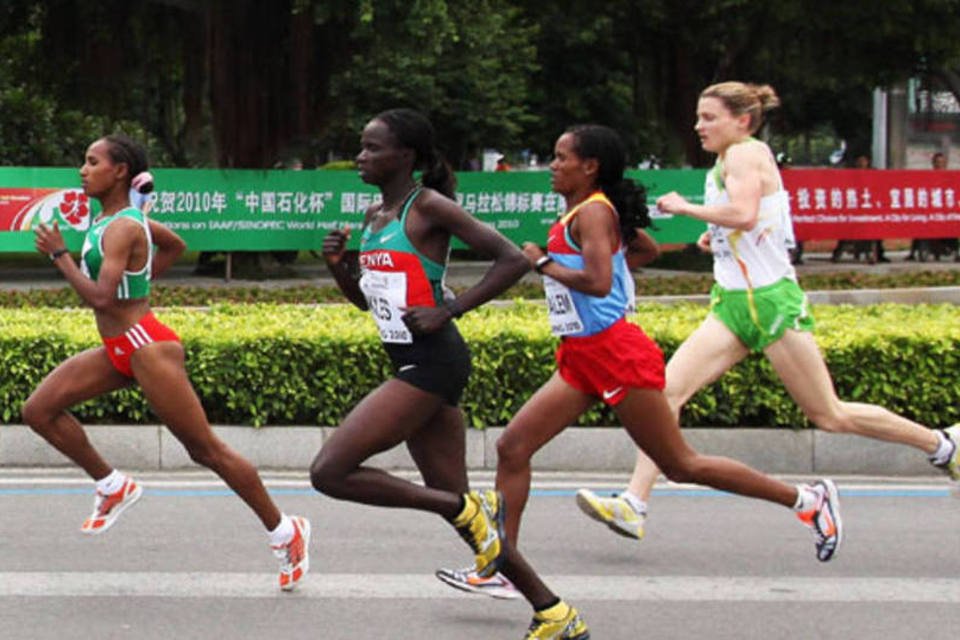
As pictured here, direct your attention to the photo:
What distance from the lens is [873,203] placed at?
25.4 m

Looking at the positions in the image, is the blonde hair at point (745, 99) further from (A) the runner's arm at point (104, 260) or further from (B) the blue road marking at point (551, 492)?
(A) the runner's arm at point (104, 260)

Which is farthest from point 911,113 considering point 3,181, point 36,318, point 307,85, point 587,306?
point 587,306

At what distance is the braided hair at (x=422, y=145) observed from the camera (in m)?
5.75

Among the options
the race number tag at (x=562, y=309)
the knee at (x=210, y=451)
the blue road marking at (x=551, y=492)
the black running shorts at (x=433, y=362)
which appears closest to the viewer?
the black running shorts at (x=433, y=362)

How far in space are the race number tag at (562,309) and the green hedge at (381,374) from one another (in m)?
2.83

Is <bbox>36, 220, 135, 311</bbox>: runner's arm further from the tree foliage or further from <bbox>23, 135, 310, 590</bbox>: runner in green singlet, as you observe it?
the tree foliage

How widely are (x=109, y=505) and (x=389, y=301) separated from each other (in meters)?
1.65

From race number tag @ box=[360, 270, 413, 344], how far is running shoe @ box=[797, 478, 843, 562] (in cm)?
179

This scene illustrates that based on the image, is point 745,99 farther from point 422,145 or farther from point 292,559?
point 292,559

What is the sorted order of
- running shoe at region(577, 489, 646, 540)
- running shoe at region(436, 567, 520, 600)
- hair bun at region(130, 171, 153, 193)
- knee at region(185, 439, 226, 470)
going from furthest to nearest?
running shoe at region(577, 489, 646, 540)
hair bun at region(130, 171, 153, 193)
knee at region(185, 439, 226, 470)
running shoe at region(436, 567, 520, 600)

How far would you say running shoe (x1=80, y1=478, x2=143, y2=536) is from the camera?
6.68 m

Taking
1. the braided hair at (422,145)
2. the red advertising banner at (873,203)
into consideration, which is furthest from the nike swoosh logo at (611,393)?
the red advertising banner at (873,203)

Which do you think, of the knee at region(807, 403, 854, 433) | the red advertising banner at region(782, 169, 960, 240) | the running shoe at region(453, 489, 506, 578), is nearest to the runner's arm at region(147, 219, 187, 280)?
the running shoe at region(453, 489, 506, 578)

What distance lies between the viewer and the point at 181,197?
21781 mm
